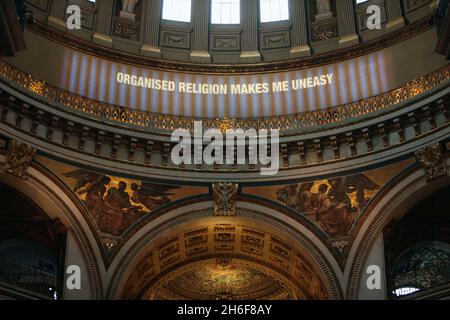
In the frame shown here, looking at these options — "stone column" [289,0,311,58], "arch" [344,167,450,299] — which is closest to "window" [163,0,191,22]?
"stone column" [289,0,311,58]

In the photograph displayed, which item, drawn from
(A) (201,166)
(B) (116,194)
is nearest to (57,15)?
(B) (116,194)

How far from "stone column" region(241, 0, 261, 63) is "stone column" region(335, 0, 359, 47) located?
3.07 meters

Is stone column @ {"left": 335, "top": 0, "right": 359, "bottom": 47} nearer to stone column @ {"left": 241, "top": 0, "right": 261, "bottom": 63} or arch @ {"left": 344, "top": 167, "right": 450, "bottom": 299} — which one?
stone column @ {"left": 241, "top": 0, "right": 261, "bottom": 63}

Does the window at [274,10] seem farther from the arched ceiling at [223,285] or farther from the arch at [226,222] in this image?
the arched ceiling at [223,285]

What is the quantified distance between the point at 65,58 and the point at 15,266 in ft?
23.7

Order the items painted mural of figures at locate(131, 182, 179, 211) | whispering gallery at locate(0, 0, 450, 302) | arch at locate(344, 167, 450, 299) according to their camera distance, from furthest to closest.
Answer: painted mural of figures at locate(131, 182, 179, 211) < whispering gallery at locate(0, 0, 450, 302) < arch at locate(344, 167, 450, 299)

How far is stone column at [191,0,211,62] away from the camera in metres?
30.1

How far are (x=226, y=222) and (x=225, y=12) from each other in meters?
8.73

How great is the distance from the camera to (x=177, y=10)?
31.2 m

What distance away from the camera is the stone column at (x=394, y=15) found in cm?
2848

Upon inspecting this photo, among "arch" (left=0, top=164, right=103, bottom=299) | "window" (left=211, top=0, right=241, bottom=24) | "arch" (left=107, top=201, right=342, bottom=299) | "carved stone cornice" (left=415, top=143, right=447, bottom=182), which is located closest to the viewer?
"carved stone cornice" (left=415, top=143, right=447, bottom=182)

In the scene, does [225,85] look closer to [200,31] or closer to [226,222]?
[200,31]
